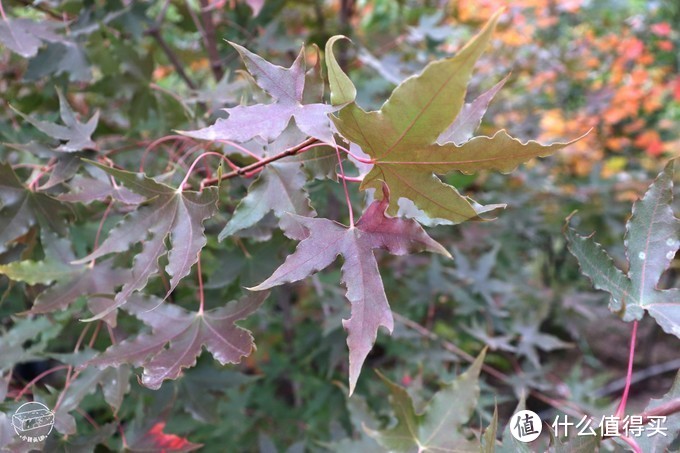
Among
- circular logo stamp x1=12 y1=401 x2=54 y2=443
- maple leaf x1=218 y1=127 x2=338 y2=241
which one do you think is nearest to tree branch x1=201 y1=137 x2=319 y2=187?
maple leaf x1=218 y1=127 x2=338 y2=241

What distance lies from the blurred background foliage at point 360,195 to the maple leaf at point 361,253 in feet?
0.79

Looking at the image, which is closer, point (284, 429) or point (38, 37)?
point (38, 37)

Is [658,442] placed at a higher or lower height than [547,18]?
higher

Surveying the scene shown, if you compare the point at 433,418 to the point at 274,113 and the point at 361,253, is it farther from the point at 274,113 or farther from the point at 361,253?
the point at 274,113

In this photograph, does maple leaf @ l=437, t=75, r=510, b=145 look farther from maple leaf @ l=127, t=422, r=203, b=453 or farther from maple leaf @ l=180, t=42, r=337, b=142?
maple leaf @ l=127, t=422, r=203, b=453

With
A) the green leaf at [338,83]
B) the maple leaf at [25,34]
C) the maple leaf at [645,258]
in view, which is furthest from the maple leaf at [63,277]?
the maple leaf at [645,258]

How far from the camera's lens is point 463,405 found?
68 centimetres

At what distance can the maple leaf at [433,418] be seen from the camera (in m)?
0.68

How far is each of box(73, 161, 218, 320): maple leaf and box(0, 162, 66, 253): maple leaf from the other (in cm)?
20

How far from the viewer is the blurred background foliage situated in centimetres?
96

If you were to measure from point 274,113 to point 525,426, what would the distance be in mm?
444

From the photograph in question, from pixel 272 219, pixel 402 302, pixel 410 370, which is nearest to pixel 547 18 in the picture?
pixel 402 302

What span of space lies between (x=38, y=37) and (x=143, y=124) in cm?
37

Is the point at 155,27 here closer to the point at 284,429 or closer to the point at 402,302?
the point at 402,302
